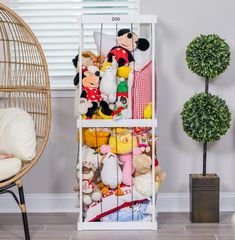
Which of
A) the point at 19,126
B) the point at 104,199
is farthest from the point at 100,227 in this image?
the point at 19,126

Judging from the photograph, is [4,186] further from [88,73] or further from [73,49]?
[73,49]

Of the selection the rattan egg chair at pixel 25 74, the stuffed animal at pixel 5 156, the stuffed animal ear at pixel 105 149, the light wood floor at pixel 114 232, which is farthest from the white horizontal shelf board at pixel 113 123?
the light wood floor at pixel 114 232

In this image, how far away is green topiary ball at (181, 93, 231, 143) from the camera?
3.33 m

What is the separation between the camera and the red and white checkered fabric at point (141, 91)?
10.6 ft

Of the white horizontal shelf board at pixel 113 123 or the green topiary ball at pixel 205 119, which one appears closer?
the white horizontal shelf board at pixel 113 123

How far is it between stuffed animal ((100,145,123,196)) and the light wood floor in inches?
10.2

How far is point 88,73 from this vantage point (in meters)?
3.24

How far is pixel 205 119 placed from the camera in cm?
333

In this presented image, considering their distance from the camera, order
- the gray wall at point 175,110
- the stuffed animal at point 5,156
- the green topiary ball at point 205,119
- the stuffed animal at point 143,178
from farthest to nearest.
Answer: the gray wall at point 175,110 < the green topiary ball at point 205,119 < the stuffed animal at point 143,178 < the stuffed animal at point 5,156

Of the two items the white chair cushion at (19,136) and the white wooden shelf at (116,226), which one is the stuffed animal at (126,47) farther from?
the white wooden shelf at (116,226)

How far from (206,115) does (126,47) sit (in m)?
0.58

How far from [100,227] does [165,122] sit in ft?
2.60

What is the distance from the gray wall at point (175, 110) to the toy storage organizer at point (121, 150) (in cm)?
39

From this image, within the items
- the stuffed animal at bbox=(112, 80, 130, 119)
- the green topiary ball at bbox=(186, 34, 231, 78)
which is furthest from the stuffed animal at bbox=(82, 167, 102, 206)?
the green topiary ball at bbox=(186, 34, 231, 78)
